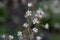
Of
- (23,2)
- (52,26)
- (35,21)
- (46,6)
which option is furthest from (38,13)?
(23,2)

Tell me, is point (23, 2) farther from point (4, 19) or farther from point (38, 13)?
point (38, 13)

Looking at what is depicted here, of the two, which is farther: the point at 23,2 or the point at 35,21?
the point at 23,2

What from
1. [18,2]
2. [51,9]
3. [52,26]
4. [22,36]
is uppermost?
[18,2]

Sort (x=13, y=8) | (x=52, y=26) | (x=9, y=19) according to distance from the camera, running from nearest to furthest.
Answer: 1. (x=52, y=26)
2. (x=9, y=19)
3. (x=13, y=8)

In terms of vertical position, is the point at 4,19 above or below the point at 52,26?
above

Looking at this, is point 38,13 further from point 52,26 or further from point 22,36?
point 52,26

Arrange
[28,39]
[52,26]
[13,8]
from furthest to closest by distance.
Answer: [13,8], [52,26], [28,39]

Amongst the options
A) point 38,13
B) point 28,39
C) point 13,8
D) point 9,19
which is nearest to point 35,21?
point 38,13

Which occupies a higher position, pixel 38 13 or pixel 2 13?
pixel 2 13

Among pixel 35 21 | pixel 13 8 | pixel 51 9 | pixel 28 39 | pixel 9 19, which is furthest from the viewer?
pixel 13 8
